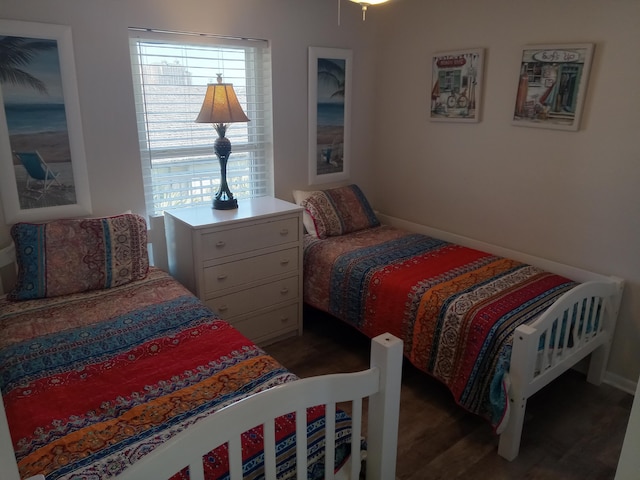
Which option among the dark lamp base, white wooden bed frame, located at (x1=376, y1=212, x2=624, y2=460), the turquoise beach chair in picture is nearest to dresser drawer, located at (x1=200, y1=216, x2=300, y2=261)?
the dark lamp base

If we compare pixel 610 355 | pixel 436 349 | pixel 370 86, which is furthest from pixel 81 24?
pixel 610 355

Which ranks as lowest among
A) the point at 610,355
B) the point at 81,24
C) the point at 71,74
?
the point at 610,355

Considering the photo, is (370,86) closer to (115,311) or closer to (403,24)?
(403,24)

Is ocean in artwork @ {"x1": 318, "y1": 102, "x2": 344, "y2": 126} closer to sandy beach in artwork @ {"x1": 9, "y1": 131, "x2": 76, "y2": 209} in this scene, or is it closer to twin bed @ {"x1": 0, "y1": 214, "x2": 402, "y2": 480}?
twin bed @ {"x1": 0, "y1": 214, "x2": 402, "y2": 480}

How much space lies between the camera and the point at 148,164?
9.13 ft

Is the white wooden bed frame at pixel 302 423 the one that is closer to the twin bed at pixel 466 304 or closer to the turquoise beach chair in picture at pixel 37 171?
the twin bed at pixel 466 304

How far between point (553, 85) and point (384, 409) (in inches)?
85.0

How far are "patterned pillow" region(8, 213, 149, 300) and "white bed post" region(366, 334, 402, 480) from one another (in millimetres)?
1590

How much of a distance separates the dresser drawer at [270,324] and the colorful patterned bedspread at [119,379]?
2.07 ft

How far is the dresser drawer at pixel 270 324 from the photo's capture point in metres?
2.84

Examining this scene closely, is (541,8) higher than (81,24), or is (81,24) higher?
(541,8)

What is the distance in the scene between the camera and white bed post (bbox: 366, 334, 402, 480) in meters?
1.27

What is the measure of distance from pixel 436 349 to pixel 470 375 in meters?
0.22

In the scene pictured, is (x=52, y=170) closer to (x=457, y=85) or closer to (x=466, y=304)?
(x=466, y=304)
